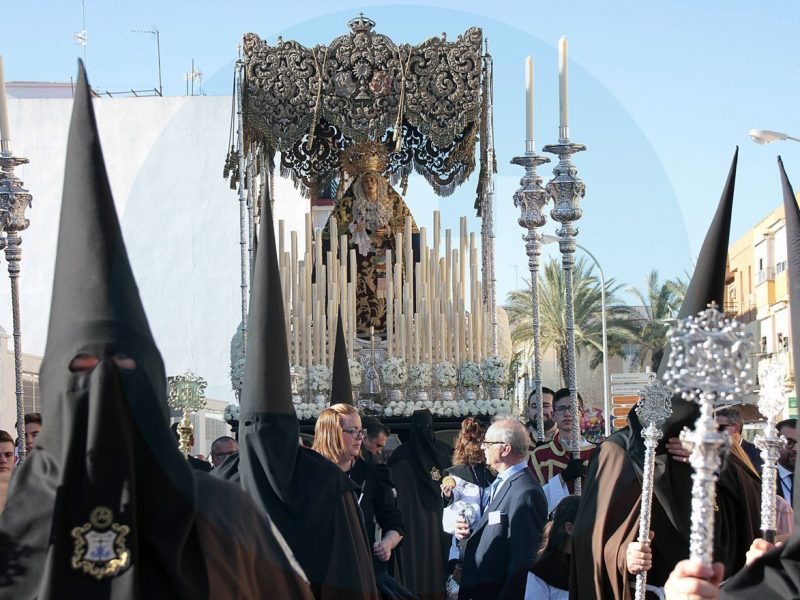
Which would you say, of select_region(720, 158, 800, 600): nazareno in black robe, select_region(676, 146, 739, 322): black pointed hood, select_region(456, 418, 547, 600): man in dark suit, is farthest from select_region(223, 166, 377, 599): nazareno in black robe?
select_region(720, 158, 800, 600): nazareno in black robe

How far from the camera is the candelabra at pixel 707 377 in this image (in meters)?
2.70

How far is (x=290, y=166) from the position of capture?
14.3 m

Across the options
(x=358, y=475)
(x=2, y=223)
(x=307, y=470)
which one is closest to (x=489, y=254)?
(x=2, y=223)

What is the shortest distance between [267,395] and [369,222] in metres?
8.96

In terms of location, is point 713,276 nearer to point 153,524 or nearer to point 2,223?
point 153,524

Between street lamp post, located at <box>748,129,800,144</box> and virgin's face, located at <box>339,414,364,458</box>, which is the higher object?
street lamp post, located at <box>748,129,800,144</box>

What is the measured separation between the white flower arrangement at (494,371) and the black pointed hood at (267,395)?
786cm

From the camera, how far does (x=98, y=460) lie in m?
3.53

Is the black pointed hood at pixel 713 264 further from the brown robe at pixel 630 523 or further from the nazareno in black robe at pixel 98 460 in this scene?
the nazareno in black robe at pixel 98 460

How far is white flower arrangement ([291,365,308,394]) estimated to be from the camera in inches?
518

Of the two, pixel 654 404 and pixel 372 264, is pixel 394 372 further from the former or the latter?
pixel 654 404

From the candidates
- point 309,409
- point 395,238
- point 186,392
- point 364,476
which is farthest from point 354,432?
point 395,238

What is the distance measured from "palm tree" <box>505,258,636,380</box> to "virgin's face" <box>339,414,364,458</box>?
67.5 ft

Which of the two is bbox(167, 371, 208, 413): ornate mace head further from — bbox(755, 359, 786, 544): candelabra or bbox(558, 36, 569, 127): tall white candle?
bbox(755, 359, 786, 544): candelabra
